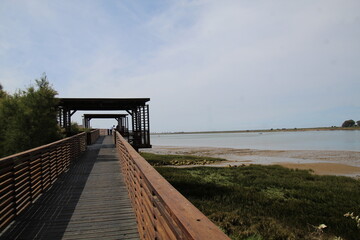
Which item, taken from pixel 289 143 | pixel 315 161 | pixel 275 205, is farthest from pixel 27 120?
pixel 289 143

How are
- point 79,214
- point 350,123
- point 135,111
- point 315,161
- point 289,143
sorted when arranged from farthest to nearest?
point 350,123
point 289,143
point 315,161
point 135,111
point 79,214

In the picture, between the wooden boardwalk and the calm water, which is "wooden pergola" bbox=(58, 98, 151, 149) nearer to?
the wooden boardwalk

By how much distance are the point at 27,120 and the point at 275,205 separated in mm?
13029

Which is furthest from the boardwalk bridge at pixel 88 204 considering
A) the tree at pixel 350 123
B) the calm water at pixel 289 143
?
the tree at pixel 350 123

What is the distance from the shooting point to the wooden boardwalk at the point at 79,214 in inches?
165

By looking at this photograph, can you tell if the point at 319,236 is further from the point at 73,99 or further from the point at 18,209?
the point at 73,99

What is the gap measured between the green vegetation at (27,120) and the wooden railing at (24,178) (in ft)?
20.9

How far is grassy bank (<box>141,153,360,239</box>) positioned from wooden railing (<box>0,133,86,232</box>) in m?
4.85

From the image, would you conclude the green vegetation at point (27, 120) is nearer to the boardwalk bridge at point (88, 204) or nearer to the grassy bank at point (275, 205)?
the boardwalk bridge at point (88, 204)

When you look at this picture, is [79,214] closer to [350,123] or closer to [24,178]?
[24,178]

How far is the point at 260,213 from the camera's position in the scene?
28.2 feet

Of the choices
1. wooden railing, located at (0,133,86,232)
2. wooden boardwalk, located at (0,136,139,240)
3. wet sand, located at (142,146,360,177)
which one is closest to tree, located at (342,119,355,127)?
wet sand, located at (142,146,360,177)

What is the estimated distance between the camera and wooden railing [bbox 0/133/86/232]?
455cm

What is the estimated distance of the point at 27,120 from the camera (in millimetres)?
14164
